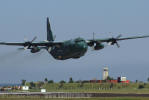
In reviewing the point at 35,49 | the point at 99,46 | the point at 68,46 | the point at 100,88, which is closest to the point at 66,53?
the point at 68,46

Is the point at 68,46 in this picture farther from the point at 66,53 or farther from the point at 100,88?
the point at 100,88

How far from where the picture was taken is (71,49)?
8606cm

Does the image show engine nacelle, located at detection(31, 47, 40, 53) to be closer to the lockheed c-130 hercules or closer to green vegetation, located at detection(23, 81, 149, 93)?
the lockheed c-130 hercules

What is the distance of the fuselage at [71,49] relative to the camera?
280 ft

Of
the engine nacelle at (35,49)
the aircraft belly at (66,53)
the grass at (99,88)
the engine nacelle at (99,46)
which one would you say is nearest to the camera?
the aircraft belly at (66,53)

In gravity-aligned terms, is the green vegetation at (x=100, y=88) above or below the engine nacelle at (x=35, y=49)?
below

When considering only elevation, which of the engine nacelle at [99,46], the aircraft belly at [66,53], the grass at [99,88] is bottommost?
the grass at [99,88]

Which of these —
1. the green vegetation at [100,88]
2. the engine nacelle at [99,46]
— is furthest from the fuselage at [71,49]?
the green vegetation at [100,88]

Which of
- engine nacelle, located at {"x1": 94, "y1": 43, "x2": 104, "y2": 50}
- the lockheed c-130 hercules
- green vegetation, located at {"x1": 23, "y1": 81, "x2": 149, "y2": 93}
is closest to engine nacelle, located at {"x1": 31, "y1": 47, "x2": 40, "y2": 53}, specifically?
the lockheed c-130 hercules

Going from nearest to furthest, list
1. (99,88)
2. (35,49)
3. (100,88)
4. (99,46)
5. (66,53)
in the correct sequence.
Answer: (66,53) → (35,49) → (99,46) → (99,88) → (100,88)

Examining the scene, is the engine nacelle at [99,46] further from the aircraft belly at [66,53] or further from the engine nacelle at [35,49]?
the engine nacelle at [35,49]

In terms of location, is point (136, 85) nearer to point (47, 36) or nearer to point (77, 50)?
point (47, 36)

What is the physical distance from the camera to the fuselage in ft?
280

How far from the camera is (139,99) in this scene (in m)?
79.8
